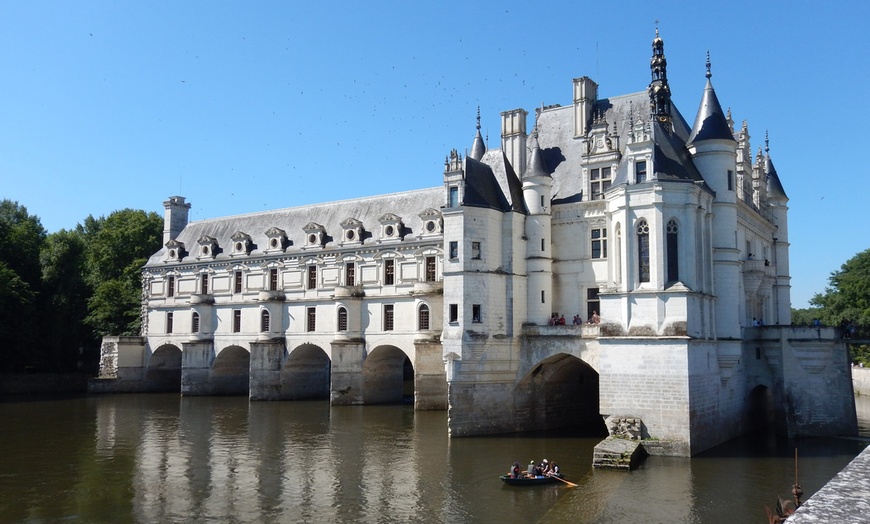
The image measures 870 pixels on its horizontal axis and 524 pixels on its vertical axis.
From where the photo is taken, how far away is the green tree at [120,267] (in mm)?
54312

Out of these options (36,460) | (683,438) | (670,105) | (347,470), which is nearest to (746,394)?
(683,438)

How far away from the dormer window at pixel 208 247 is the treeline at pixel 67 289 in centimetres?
898

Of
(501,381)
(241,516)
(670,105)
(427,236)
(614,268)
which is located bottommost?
(241,516)

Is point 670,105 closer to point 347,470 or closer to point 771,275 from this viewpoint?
point 771,275

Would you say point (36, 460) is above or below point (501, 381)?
below

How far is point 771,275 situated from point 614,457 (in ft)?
61.2

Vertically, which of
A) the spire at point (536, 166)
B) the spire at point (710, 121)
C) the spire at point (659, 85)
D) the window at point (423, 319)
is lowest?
the window at point (423, 319)

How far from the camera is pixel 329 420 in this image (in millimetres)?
34656

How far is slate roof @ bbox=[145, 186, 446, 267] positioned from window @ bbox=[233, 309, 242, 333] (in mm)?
3503

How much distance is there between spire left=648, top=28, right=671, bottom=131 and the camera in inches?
1214

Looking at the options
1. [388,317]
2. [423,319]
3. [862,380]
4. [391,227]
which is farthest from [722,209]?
[862,380]

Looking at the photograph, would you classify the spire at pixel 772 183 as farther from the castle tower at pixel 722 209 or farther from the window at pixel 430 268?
the window at pixel 430 268

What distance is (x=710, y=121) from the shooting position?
93.0 feet

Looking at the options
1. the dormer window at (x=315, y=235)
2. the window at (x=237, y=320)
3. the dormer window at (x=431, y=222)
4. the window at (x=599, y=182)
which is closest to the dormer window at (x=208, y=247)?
the window at (x=237, y=320)
